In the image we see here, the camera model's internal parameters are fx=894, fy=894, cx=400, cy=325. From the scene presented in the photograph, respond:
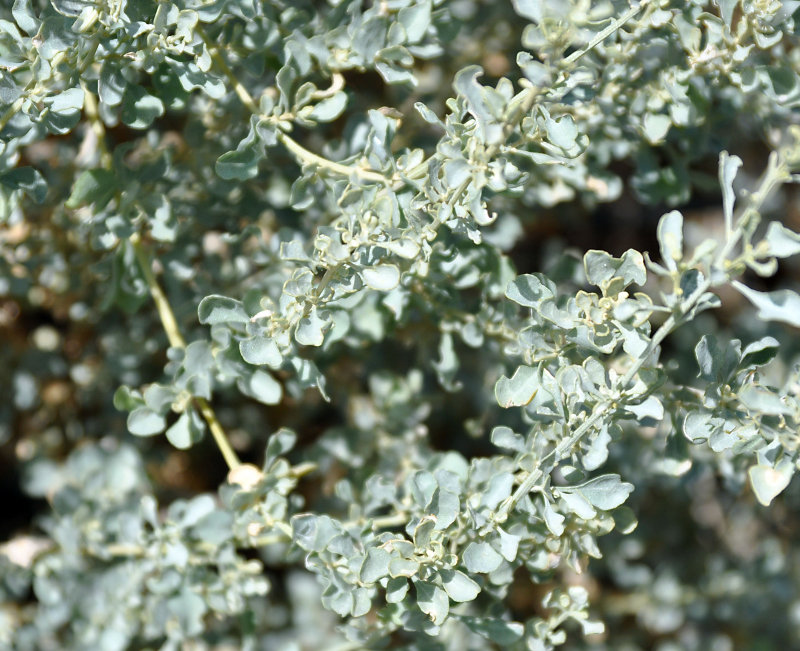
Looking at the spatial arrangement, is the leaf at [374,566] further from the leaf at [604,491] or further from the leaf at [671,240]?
the leaf at [671,240]

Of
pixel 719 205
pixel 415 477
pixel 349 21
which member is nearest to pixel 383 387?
pixel 415 477

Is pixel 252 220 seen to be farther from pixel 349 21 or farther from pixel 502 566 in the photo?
pixel 502 566

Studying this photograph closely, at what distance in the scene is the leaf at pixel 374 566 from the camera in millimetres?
1012

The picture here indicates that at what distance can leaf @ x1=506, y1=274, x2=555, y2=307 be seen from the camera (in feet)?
3.27

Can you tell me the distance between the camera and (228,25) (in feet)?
4.05

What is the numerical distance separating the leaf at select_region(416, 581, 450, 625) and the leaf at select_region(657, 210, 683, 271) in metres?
0.44

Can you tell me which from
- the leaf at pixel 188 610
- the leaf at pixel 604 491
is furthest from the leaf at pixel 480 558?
the leaf at pixel 188 610

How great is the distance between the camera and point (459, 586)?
101 centimetres

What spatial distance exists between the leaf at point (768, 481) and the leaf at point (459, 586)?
327mm

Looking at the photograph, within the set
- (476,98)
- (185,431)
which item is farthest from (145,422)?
(476,98)

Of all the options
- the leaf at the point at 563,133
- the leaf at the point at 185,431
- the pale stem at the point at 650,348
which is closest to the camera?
the pale stem at the point at 650,348

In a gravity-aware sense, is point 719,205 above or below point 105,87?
below

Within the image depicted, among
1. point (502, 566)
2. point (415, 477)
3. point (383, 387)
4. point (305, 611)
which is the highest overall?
point (415, 477)

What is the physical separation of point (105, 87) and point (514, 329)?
612 mm
